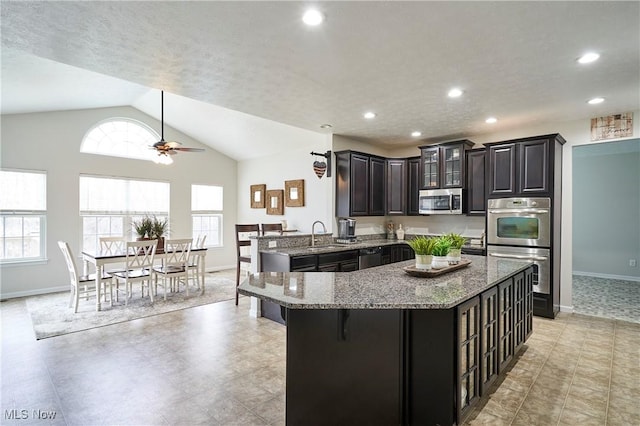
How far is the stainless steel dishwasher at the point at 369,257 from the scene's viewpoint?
16.6 ft

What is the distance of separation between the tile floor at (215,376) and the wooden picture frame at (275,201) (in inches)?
138

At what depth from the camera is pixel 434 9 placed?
214 cm

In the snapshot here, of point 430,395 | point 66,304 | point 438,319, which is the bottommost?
point 66,304

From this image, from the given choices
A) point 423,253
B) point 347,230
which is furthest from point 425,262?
point 347,230

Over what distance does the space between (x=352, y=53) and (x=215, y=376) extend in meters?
2.95

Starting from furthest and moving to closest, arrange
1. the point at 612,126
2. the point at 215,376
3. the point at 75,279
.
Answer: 1. the point at 75,279
2. the point at 612,126
3. the point at 215,376

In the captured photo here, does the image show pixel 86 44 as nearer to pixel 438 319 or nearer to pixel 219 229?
pixel 438 319

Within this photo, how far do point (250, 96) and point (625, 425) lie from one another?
13.8 ft

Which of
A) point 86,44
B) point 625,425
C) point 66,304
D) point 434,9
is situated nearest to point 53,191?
point 66,304

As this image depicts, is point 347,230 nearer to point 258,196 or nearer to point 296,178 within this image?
point 296,178

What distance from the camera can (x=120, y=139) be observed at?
6.89 metres

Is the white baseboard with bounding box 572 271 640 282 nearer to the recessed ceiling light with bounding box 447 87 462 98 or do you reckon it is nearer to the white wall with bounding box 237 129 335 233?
the white wall with bounding box 237 129 335 233

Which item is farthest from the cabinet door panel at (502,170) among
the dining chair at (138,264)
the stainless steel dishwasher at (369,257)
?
the dining chair at (138,264)

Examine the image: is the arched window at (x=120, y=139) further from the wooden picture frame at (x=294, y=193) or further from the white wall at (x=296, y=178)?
the wooden picture frame at (x=294, y=193)
